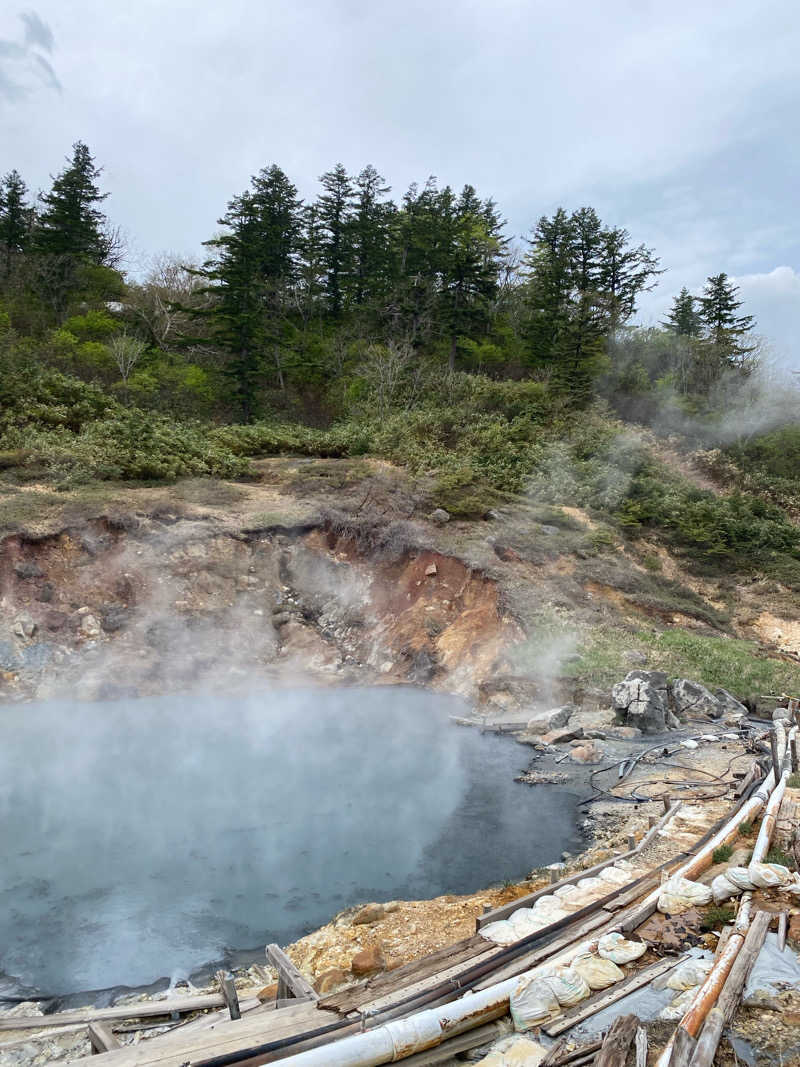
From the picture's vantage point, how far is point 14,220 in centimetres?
3819

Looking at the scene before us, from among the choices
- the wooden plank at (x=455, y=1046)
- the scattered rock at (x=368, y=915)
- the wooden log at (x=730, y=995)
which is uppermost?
the wooden log at (x=730, y=995)

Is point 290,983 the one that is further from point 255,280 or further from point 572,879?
point 255,280

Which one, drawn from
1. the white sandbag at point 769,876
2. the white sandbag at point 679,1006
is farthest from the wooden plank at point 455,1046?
the white sandbag at point 769,876

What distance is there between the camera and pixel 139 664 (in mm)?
16781

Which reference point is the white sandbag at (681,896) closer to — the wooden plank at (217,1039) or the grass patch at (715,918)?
the grass patch at (715,918)

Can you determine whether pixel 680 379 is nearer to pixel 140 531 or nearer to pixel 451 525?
pixel 451 525

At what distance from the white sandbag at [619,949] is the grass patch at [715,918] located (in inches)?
28.1

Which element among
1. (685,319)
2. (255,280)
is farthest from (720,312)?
(255,280)

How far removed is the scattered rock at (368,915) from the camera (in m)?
7.44

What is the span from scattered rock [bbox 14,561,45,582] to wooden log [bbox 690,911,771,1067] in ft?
57.1

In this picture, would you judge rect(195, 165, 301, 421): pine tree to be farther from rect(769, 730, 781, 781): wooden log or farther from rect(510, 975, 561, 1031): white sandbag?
rect(510, 975, 561, 1031): white sandbag

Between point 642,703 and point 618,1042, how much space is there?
10613 millimetres

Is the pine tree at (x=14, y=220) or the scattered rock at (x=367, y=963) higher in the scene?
the pine tree at (x=14, y=220)

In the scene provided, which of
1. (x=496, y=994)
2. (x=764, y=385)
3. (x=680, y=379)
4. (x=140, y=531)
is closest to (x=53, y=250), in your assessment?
(x=140, y=531)
